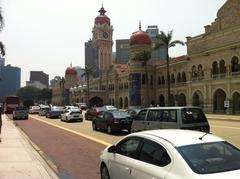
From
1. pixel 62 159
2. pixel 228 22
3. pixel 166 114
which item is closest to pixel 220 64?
pixel 228 22

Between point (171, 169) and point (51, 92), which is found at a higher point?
point (51, 92)

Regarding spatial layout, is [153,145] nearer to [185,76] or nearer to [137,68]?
[185,76]

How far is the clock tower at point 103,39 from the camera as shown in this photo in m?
121

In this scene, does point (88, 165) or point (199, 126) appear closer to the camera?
point (88, 165)

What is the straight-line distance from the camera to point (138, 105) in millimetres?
79875

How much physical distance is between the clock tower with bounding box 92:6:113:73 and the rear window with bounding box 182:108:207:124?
104 m

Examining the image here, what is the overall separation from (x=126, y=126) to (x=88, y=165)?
12236mm

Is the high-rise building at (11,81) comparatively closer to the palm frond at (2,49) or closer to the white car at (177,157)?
the palm frond at (2,49)

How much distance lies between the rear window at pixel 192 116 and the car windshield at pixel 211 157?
9959mm

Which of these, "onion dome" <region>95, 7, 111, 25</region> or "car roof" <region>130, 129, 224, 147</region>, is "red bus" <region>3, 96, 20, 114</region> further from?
"car roof" <region>130, 129, 224, 147</region>

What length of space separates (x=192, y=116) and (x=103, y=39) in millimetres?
106141

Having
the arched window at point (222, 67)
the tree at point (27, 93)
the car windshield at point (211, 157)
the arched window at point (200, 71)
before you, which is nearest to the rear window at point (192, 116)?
the car windshield at point (211, 157)

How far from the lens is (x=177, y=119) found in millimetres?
16688

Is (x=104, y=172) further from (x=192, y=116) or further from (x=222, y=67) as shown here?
(x=222, y=67)
